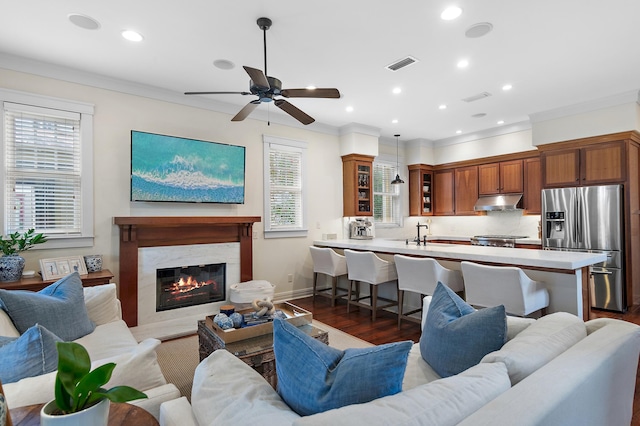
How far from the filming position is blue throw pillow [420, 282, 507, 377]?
148 cm

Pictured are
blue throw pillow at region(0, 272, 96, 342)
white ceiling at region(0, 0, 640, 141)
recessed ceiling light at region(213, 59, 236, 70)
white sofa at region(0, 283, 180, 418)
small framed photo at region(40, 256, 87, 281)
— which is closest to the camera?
white sofa at region(0, 283, 180, 418)

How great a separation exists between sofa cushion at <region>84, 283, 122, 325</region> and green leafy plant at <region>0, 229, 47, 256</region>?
929 mm

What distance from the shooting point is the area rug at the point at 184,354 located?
9.26ft

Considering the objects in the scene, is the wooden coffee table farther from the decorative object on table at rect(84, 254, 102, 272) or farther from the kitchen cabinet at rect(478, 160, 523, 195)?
the kitchen cabinet at rect(478, 160, 523, 195)

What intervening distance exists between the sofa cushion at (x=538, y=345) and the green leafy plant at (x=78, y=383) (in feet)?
3.82

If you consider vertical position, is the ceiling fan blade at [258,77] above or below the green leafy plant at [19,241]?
above

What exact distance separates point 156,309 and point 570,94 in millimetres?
5936

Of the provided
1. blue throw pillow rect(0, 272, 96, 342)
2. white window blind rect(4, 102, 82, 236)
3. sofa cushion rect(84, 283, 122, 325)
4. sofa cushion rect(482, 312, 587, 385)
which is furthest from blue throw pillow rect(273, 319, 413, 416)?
white window blind rect(4, 102, 82, 236)

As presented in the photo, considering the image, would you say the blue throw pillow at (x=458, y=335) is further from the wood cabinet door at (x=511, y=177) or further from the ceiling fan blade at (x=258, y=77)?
the wood cabinet door at (x=511, y=177)

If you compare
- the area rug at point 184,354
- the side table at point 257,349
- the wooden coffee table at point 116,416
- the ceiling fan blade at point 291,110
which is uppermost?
the ceiling fan blade at point 291,110

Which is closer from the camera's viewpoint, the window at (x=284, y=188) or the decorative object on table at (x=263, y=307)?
the decorative object on table at (x=263, y=307)

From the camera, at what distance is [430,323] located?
1.78 m

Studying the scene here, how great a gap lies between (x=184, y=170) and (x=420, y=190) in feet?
16.0

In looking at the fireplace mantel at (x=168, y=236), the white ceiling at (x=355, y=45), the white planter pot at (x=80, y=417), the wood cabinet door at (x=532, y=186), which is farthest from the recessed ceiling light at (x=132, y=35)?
the wood cabinet door at (x=532, y=186)
